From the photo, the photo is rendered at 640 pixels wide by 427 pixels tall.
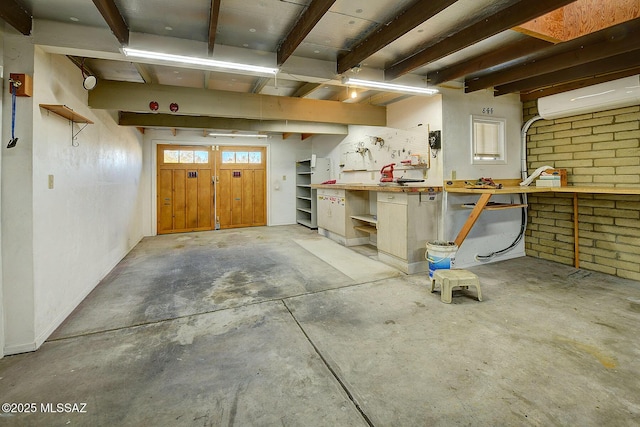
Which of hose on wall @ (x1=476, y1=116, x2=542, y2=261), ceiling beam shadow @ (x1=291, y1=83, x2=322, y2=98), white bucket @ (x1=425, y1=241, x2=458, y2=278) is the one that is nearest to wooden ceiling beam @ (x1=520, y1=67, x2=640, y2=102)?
hose on wall @ (x1=476, y1=116, x2=542, y2=261)

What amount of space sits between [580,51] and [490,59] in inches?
33.2

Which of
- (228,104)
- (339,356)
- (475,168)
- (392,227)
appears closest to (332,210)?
(392,227)

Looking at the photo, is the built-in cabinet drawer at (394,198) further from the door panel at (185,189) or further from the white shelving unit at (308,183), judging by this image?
the door panel at (185,189)

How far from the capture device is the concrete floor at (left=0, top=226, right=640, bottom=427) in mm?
1688

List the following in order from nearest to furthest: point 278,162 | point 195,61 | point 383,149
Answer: point 195,61 < point 383,149 < point 278,162

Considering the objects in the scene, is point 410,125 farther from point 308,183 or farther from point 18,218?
→ point 18,218

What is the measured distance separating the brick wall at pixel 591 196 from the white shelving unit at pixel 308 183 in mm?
4344

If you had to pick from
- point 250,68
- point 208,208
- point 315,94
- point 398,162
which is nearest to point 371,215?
point 398,162

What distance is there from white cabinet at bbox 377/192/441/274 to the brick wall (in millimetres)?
2011

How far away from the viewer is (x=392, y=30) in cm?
264

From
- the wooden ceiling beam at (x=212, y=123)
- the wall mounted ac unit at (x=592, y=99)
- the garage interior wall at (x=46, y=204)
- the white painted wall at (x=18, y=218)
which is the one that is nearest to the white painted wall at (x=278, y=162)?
the wooden ceiling beam at (x=212, y=123)

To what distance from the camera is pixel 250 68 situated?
3.12 metres

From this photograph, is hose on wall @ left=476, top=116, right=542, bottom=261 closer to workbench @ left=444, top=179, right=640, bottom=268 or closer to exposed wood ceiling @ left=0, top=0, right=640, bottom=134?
workbench @ left=444, top=179, right=640, bottom=268

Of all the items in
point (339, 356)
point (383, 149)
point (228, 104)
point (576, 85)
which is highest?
point (576, 85)
